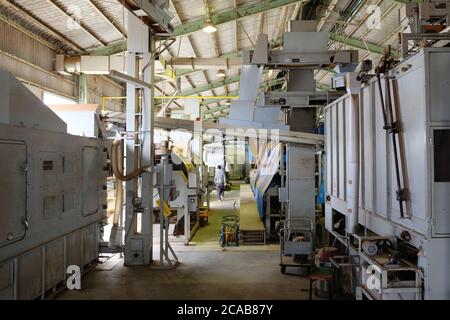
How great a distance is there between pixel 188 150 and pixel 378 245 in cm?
1061

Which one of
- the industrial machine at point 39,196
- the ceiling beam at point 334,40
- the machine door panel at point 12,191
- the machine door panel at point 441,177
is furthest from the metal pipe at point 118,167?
the ceiling beam at point 334,40

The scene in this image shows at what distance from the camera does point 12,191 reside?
4145mm

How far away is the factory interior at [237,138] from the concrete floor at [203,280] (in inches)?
1.8

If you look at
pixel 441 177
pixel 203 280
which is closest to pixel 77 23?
pixel 203 280

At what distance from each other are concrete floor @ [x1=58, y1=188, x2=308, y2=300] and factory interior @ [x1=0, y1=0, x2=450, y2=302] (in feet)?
0.15

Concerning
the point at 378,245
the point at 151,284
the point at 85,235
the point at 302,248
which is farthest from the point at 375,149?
the point at 85,235

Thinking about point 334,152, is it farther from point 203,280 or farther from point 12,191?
point 12,191

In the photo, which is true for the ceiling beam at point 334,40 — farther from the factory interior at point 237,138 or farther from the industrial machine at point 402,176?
the industrial machine at point 402,176

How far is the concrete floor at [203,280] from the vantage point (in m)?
5.38

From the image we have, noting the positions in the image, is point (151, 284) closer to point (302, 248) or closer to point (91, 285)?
point (91, 285)

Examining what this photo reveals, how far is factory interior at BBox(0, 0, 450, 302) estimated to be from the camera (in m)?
3.43

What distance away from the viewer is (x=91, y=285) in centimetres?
577

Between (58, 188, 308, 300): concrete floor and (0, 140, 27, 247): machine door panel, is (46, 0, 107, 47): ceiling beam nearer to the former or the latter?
(0, 140, 27, 247): machine door panel

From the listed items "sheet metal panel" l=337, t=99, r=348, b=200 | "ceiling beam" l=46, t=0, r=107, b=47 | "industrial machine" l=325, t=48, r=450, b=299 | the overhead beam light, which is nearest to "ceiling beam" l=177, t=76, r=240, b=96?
"ceiling beam" l=46, t=0, r=107, b=47
